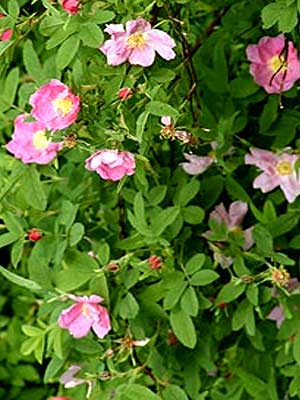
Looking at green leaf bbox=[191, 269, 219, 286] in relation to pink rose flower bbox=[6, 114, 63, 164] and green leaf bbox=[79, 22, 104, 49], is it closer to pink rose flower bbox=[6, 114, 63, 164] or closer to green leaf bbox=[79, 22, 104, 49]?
pink rose flower bbox=[6, 114, 63, 164]

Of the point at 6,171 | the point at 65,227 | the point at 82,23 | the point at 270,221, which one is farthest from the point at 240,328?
the point at 82,23

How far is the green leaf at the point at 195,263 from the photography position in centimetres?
136

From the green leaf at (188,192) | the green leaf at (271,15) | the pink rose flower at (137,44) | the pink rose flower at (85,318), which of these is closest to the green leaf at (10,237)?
the pink rose flower at (85,318)

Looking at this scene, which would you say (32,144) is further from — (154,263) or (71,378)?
(71,378)

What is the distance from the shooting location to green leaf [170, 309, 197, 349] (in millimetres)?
1353

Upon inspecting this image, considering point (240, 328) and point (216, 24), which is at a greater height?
point (216, 24)

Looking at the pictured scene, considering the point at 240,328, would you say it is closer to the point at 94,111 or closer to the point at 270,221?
the point at 270,221

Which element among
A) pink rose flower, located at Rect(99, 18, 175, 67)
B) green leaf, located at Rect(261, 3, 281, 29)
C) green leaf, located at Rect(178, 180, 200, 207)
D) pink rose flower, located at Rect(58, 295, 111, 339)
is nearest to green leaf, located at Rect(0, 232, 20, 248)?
pink rose flower, located at Rect(58, 295, 111, 339)

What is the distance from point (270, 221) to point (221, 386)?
1.08ft

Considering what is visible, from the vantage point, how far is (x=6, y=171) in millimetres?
1397

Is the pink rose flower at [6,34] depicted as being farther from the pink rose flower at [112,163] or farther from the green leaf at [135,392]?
the green leaf at [135,392]

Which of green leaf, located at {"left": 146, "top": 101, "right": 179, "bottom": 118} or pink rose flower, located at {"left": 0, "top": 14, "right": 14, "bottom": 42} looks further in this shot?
pink rose flower, located at {"left": 0, "top": 14, "right": 14, "bottom": 42}

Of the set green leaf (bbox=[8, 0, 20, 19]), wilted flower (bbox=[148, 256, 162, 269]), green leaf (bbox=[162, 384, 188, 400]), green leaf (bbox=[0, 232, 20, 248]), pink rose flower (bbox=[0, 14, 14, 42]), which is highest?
green leaf (bbox=[8, 0, 20, 19])

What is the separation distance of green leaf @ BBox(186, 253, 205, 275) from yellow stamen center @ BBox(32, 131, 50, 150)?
25 cm
